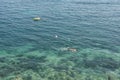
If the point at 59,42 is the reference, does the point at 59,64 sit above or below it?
below

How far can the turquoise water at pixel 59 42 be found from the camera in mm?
35688

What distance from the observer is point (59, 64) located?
38188 mm

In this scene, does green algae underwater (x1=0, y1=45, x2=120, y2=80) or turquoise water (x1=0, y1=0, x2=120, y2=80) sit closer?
green algae underwater (x1=0, y1=45, x2=120, y2=80)

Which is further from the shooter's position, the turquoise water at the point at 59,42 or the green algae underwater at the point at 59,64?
the turquoise water at the point at 59,42

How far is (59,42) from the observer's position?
155 feet

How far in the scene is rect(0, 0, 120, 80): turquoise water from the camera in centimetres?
3569

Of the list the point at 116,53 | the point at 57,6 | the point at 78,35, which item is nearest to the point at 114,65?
the point at 116,53

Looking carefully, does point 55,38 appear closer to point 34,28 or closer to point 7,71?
point 34,28

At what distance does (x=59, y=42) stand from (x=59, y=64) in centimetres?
987

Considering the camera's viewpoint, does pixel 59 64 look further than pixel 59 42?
No

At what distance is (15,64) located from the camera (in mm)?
37500

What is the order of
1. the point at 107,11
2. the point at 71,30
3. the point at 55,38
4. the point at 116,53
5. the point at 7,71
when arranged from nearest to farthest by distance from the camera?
the point at 7,71 < the point at 116,53 < the point at 55,38 < the point at 71,30 < the point at 107,11

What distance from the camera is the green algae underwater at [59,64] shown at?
34438 mm

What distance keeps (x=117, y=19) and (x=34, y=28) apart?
25527mm
